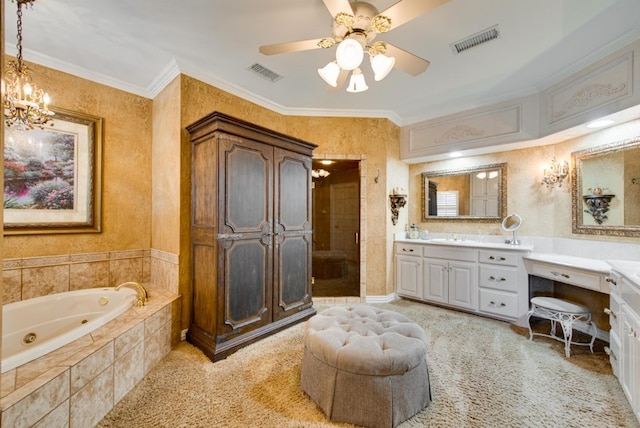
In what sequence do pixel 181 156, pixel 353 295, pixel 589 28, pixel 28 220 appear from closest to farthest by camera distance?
1. pixel 589 28
2. pixel 28 220
3. pixel 181 156
4. pixel 353 295

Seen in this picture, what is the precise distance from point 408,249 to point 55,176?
13.9ft

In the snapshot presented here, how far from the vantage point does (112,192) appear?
9.73 ft

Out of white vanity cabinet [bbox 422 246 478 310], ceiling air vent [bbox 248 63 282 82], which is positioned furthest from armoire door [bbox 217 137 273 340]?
white vanity cabinet [bbox 422 246 478 310]

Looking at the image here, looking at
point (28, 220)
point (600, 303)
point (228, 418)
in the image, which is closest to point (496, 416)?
point (228, 418)

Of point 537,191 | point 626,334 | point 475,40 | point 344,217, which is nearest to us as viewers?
point 626,334

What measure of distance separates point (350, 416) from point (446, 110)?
3766 mm

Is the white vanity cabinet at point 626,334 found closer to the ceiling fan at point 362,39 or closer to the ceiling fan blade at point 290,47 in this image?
the ceiling fan at point 362,39

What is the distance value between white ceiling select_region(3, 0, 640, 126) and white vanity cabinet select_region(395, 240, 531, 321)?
6.41ft

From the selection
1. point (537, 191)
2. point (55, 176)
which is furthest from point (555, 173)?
point (55, 176)

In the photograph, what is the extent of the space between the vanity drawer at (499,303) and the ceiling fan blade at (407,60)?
274 cm

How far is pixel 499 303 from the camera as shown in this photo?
3197 millimetres

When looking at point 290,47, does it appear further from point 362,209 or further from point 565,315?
point 565,315

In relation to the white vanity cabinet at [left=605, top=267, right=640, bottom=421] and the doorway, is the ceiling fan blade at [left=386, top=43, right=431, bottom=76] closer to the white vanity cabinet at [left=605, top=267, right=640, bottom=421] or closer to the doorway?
the white vanity cabinet at [left=605, top=267, right=640, bottom=421]

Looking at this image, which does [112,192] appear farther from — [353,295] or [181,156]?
[353,295]
